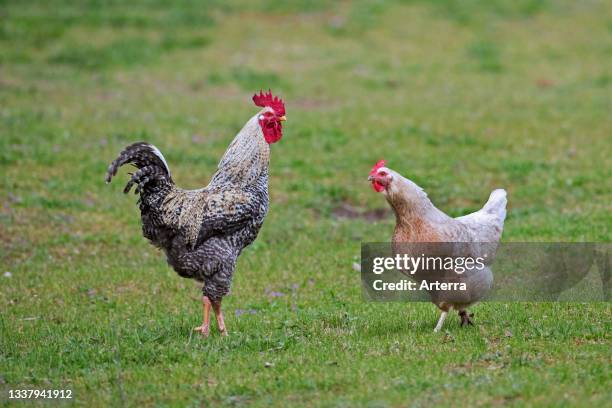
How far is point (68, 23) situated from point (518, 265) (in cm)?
1780

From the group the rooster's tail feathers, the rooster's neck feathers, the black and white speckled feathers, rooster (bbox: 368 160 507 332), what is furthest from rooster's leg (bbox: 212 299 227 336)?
the rooster's tail feathers

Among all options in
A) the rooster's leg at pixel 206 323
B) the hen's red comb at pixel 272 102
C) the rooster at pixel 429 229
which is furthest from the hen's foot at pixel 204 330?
the hen's red comb at pixel 272 102

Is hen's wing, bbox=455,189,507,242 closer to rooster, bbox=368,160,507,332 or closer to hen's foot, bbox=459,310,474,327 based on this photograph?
rooster, bbox=368,160,507,332

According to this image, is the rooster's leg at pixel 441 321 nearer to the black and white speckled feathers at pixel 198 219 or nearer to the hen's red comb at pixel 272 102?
the black and white speckled feathers at pixel 198 219

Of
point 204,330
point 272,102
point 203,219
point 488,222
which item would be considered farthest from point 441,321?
point 272,102

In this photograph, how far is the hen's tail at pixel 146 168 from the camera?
9070mm

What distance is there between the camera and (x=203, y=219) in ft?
30.4

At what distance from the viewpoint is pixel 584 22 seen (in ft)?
88.7

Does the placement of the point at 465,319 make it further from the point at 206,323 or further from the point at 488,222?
the point at 206,323

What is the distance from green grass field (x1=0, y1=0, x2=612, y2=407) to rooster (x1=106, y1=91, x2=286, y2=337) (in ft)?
2.12

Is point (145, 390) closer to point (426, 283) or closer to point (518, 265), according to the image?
point (426, 283)

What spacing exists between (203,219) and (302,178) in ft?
22.6

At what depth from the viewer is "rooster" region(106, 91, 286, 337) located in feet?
30.3

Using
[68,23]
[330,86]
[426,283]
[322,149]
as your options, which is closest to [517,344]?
[426,283]
